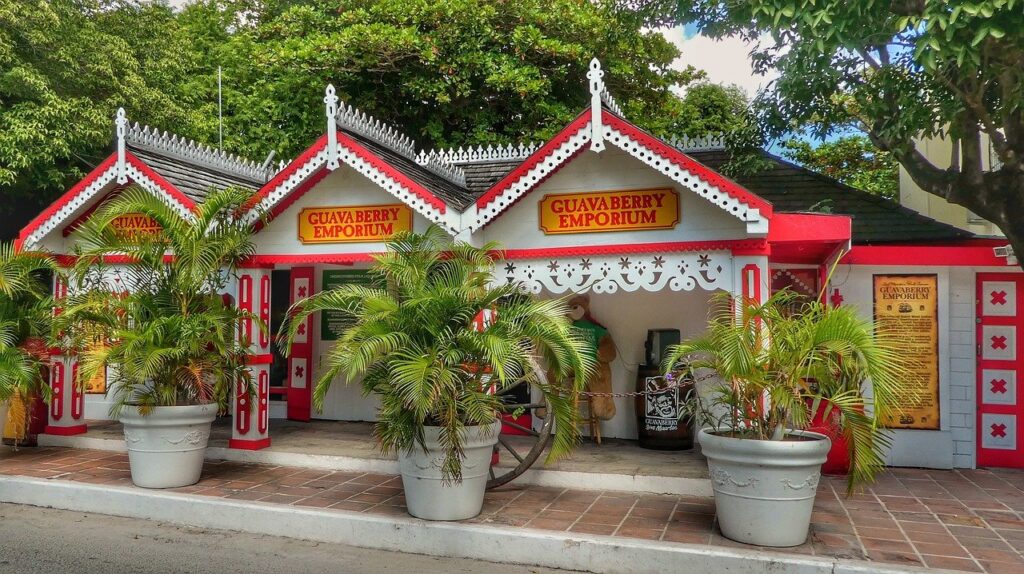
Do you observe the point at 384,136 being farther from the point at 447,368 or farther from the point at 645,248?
the point at 447,368

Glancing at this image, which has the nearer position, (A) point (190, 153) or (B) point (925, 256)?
(B) point (925, 256)

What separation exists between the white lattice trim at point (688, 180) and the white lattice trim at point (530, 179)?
11.0 inches

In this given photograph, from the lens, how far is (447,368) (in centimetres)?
552

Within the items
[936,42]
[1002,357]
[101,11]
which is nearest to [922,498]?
[1002,357]

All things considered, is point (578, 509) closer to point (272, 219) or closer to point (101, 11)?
point (272, 219)

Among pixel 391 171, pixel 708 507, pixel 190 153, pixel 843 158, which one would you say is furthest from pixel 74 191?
pixel 843 158

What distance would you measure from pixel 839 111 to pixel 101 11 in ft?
47.9

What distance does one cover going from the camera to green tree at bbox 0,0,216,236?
40.8 ft

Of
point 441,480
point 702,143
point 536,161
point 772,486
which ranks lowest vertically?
point 441,480

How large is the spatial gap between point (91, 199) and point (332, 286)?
3284mm

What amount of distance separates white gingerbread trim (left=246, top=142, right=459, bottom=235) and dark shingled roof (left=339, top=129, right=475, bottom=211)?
0.15 meters

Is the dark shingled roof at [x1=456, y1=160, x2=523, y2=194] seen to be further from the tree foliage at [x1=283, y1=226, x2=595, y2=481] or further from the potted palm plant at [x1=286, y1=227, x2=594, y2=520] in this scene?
the potted palm plant at [x1=286, y1=227, x2=594, y2=520]

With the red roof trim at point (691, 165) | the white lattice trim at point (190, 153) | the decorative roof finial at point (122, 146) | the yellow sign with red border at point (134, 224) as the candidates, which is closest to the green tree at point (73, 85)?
the white lattice trim at point (190, 153)

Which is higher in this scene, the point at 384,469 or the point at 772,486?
the point at 772,486
